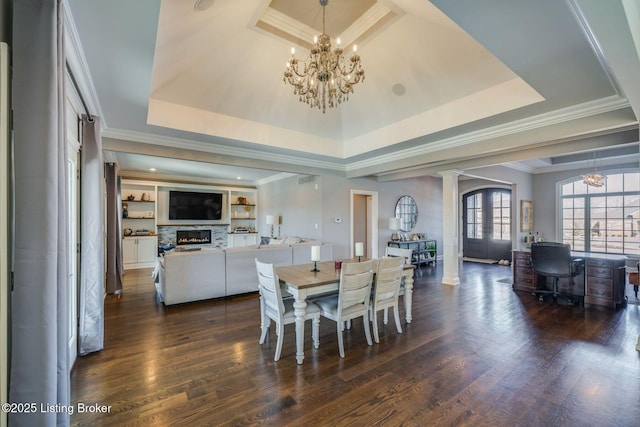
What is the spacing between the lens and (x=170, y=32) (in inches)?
104

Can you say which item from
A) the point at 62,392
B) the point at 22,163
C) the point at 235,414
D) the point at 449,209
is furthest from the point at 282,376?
the point at 449,209

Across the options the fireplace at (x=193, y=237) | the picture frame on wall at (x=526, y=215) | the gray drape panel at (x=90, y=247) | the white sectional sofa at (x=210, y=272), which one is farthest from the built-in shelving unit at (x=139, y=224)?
the picture frame on wall at (x=526, y=215)

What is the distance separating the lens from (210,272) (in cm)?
452

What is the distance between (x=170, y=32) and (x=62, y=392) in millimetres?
2869

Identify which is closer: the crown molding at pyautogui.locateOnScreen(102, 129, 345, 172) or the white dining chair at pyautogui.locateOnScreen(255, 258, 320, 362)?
the white dining chair at pyautogui.locateOnScreen(255, 258, 320, 362)

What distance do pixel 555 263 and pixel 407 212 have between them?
4038 mm

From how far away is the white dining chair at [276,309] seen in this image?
8.85 feet

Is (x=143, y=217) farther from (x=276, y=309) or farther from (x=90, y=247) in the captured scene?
(x=276, y=309)

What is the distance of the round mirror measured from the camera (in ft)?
26.2

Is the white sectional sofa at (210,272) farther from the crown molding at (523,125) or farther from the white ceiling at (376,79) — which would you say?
the crown molding at (523,125)

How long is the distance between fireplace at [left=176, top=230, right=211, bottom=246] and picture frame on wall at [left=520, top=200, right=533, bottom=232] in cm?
896

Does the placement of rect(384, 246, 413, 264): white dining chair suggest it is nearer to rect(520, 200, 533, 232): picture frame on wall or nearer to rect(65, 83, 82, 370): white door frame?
rect(65, 83, 82, 370): white door frame

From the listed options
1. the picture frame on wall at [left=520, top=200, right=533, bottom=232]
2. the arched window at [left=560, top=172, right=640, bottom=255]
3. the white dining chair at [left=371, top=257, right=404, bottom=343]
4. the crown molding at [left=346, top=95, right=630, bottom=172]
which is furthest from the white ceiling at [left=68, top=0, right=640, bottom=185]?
the picture frame on wall at [left=520, top=200, right=533, bottom=232]

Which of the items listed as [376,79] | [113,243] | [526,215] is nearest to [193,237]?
[113,243]
